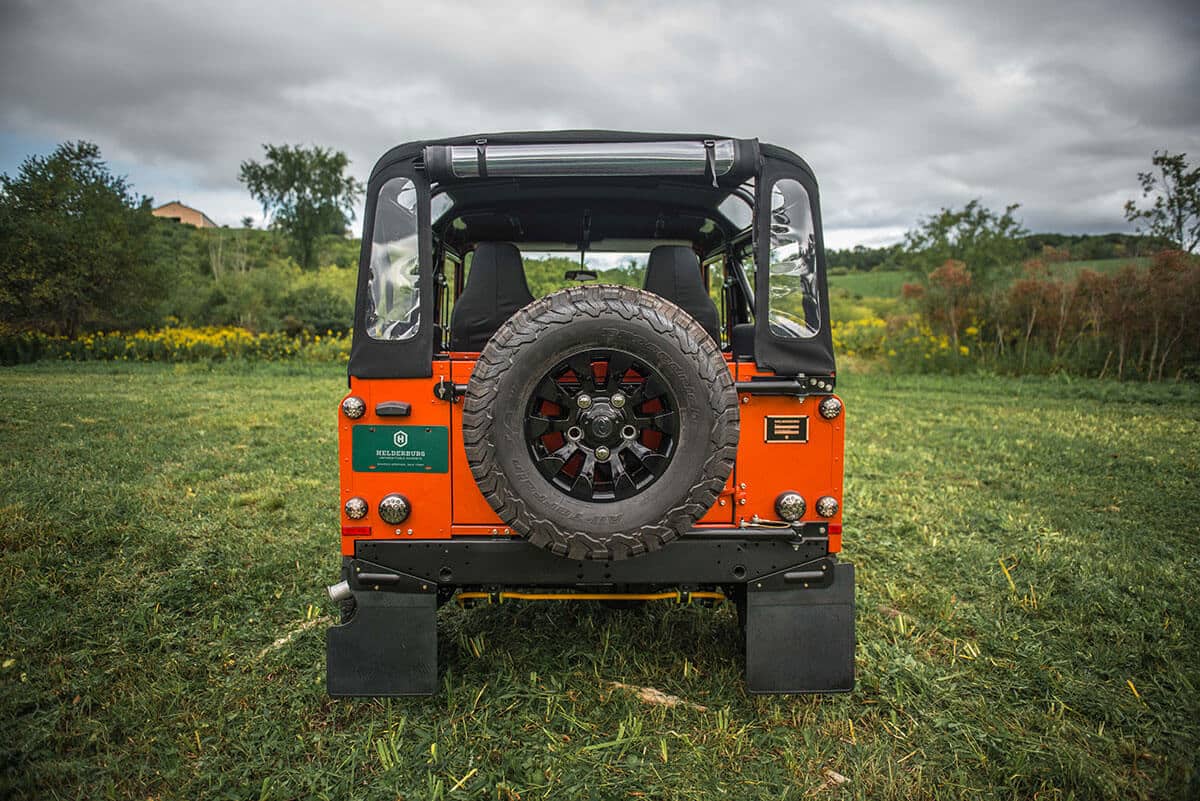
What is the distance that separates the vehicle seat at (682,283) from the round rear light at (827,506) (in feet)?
3.92

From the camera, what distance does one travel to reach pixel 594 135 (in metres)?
3.17

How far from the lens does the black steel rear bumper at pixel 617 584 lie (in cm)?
306

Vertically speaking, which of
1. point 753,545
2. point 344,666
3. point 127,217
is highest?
point 127,217

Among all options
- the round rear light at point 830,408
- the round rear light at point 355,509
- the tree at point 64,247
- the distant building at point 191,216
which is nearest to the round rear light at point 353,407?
the round rear light at point 355,509

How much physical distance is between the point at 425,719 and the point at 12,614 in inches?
100

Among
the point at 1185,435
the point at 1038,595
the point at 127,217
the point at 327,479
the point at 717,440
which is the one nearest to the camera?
the point at 717,440

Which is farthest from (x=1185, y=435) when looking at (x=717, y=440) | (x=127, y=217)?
(x=127, y=217)

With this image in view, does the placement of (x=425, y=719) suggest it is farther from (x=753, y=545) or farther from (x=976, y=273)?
(x=976, y=273)

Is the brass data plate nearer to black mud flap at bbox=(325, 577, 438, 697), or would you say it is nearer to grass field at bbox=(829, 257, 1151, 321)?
black mud flap at bbox=(325, 577, 438, 697)

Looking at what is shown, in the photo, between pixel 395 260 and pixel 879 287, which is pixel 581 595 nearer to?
pixel 395 260

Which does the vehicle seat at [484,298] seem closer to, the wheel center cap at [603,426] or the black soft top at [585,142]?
the black soft top at [585,142]

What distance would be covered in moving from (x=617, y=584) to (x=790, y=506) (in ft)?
2.70

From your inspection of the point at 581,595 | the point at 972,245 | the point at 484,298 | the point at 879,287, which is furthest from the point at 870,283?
the point at 581,595

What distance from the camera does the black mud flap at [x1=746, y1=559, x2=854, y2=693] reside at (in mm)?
3172
